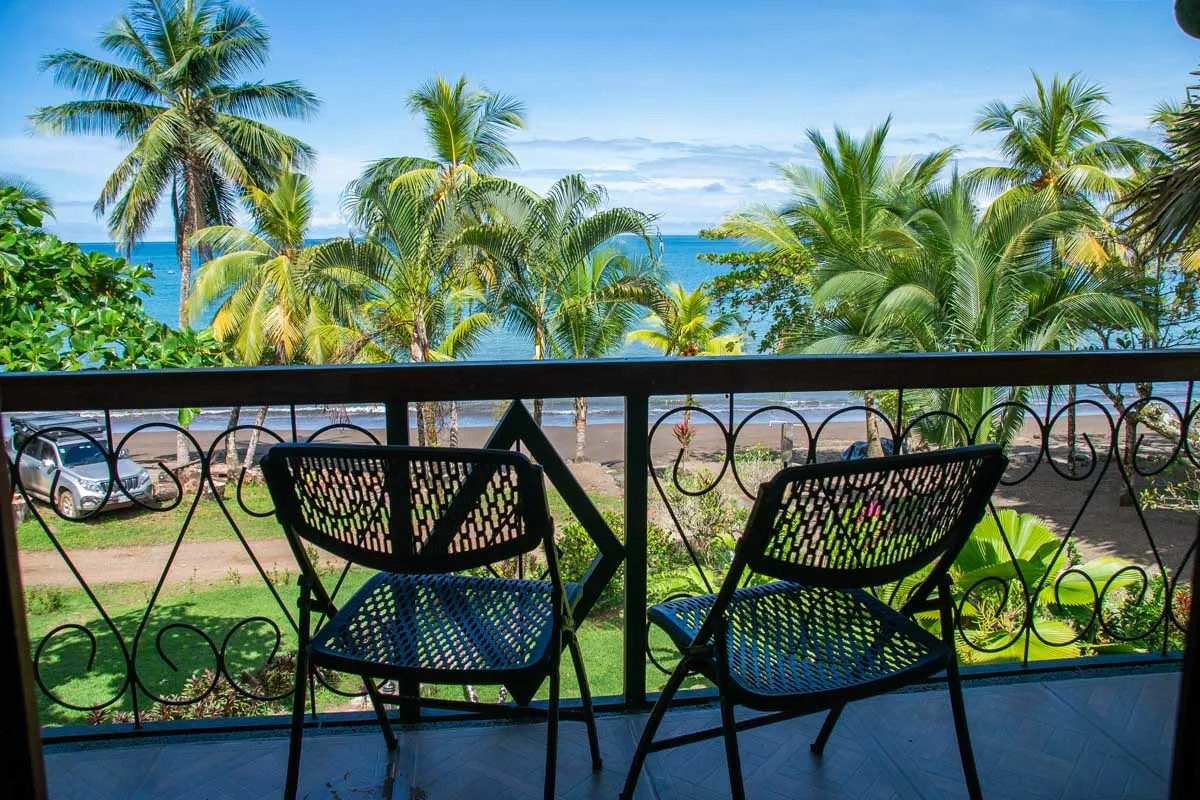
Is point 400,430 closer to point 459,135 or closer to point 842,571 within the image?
point 842,571

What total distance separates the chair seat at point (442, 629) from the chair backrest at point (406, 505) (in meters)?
0.15

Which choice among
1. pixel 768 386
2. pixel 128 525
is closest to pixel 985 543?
pixel 768 386

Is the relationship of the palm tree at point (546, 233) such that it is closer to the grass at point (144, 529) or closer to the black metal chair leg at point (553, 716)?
the grass at point (144, 529)

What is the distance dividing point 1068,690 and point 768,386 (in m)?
1.11

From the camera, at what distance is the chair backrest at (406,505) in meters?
1.47

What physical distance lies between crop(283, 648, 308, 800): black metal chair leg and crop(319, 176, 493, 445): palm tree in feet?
42.2

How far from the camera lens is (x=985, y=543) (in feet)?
18.9

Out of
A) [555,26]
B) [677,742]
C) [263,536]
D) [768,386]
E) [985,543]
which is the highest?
[555,26]

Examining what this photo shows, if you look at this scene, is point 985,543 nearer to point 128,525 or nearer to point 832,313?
point 832,313

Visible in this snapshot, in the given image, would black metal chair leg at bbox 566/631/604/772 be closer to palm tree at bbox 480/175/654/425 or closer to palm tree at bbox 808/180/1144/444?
palm tree at bbox 808/180/1144/444

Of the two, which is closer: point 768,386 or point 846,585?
point 846,585

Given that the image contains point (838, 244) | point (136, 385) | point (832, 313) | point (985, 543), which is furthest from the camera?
point (838, 244)

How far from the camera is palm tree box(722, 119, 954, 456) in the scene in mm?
15102

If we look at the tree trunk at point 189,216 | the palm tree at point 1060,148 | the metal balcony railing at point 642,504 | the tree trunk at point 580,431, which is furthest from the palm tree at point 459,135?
the palm tree at point 1060,148
